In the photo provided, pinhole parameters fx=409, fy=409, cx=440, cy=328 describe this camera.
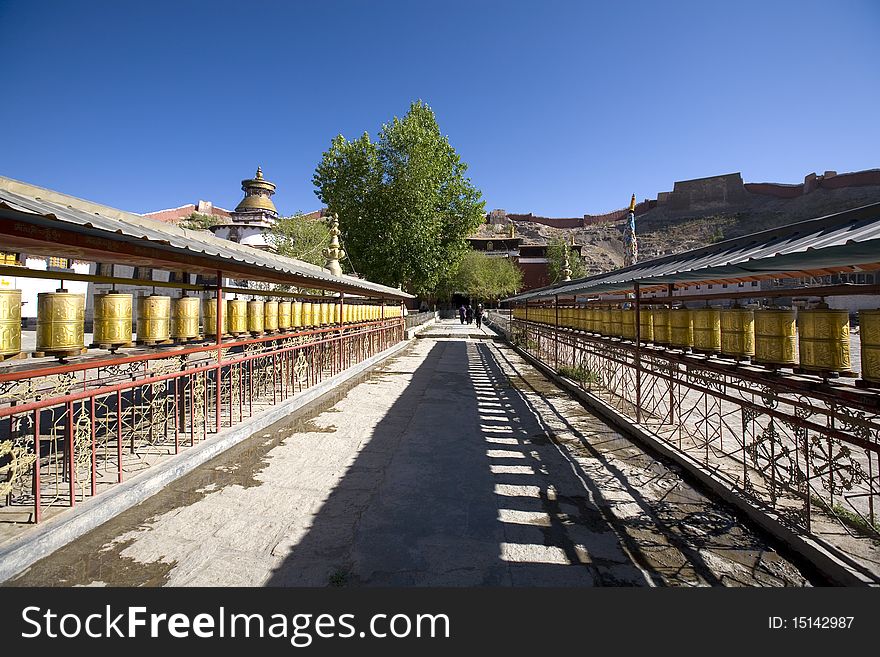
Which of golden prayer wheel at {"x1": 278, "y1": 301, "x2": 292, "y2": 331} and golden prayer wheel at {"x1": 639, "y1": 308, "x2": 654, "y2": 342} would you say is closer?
golden prayer wheel at {"x1": 639, "y1": 308, "x2": 654, "y2": 342}

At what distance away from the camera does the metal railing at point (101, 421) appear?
11.3 ft

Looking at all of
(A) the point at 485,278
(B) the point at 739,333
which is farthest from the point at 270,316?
(A) the point at 485,278

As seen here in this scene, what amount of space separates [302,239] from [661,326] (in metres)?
31.7

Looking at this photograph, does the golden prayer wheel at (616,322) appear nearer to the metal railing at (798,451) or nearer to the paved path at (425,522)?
the metal railing at (798,451)

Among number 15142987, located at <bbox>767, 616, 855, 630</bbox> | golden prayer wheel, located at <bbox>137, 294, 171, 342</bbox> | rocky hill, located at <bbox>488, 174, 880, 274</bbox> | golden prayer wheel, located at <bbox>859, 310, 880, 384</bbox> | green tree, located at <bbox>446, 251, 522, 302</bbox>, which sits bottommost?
number 15142987, located at <bbox>767, 616, 855, 630</bbox>

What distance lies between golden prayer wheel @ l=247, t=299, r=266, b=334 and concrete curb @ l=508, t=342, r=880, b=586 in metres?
6.33

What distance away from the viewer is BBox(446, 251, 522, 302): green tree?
48.8 m

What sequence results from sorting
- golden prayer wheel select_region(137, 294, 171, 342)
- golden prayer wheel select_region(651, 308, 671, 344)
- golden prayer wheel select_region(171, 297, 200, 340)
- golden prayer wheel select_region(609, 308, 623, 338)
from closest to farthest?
golden prayer wheel select_region(137, 294, 171, 342)
golden prayer wheel select_region(171, 297, 200, 340)
golden prayer wheel select_region(651, 308, 671, 344)
golden prayer wheel select_region(609, 308, 623, 338)

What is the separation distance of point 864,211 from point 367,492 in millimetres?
4873

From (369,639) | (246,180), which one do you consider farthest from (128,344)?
(246,180)

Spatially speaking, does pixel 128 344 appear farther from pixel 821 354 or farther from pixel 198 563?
pixel 821 354

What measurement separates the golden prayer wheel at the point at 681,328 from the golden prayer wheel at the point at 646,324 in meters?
0.71

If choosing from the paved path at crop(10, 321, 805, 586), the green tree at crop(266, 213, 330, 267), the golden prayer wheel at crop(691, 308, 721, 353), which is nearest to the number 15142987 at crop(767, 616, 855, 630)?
the paved path at crop(10, 321, 805, 586)

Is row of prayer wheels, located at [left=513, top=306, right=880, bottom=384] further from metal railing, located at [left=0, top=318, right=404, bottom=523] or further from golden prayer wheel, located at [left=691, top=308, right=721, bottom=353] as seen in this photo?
metal railing, located at [left=0, top=318, right=404, bottom=523]
